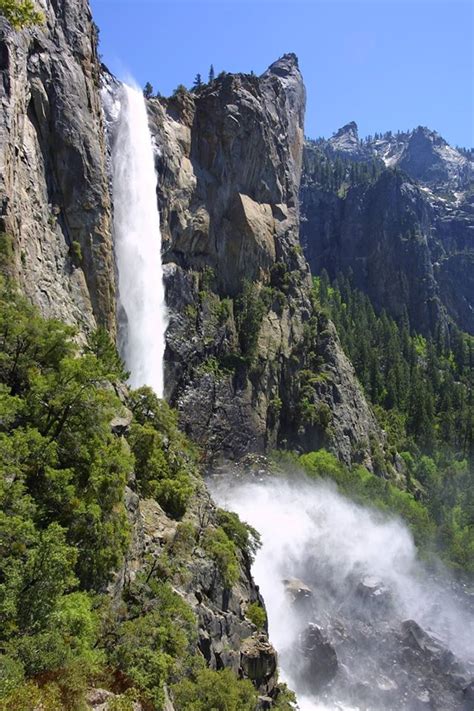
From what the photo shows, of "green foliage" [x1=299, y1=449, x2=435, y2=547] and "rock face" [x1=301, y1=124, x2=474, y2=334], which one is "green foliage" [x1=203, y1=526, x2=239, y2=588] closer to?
"green foliage" [x1=299, y1=449, x2=435, y2=547]

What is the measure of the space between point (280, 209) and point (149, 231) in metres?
29.1

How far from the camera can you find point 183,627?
21.1m

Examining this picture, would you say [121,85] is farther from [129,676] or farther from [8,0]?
[129,676]

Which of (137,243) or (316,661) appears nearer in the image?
(316,661)

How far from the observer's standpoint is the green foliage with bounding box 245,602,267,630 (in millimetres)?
31266

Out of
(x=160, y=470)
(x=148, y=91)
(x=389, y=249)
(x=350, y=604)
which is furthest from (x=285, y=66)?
(x=160, y=470)

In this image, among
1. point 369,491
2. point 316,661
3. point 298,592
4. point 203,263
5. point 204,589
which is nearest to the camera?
point 204,589

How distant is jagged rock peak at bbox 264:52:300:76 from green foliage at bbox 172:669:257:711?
142 metres

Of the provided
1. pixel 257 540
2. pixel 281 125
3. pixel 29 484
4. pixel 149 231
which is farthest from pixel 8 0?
pixel 281 125

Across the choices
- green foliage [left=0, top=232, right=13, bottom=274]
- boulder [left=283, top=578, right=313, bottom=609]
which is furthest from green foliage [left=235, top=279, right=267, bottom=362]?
green foliage [left=0, top=232, right=13, bottom=274]

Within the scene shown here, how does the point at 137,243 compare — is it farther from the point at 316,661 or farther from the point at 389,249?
the point at 389,249

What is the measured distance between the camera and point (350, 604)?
170 ft

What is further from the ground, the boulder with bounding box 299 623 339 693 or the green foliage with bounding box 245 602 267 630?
the green foliage with bounding box 245 602 267 630

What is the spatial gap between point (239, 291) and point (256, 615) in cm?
4896
